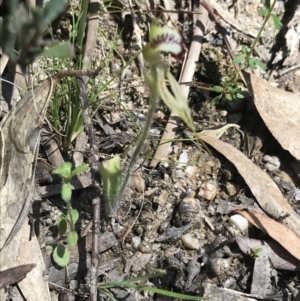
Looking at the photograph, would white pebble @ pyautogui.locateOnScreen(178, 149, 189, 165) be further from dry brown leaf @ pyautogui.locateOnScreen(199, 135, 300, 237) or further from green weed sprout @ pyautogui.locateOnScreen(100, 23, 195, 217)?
green weed sprout @ pyautogui.locateOnScreen(100, 23, 195, 217)

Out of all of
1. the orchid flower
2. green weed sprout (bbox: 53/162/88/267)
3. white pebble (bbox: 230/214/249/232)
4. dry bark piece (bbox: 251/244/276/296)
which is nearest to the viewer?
the orchid flower

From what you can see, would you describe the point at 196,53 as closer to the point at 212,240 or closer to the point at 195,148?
the point at 195,148

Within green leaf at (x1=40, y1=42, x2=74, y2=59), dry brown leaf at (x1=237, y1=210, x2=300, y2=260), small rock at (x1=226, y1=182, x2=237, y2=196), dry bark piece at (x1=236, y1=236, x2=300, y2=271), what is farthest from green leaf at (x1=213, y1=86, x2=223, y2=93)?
green leaf at (x1=40, y1=42, x2=74, y2=59)

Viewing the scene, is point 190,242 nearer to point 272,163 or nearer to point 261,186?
point 261,186

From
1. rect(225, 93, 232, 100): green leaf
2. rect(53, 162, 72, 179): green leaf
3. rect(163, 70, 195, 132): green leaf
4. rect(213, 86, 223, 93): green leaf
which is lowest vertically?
rect(53, 162, 72, 179): green leaf

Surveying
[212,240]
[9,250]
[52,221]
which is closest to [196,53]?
[212,240]
